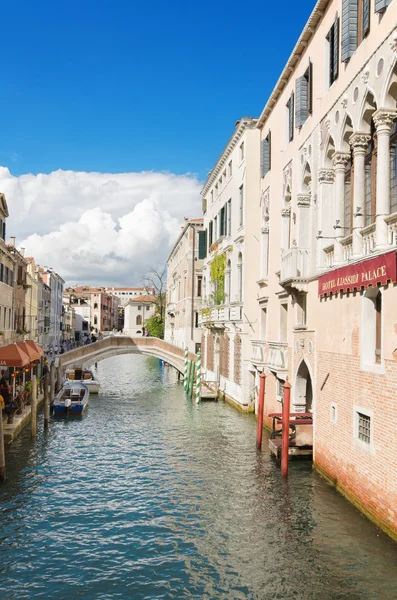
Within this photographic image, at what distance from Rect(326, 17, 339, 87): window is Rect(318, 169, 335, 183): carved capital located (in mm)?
2114

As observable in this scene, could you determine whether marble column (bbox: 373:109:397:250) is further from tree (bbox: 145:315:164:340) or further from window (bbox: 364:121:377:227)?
tree (bbox: 145:315:164:340)

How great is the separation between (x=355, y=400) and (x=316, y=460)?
3554 mm

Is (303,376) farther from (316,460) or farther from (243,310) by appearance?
(243,310)

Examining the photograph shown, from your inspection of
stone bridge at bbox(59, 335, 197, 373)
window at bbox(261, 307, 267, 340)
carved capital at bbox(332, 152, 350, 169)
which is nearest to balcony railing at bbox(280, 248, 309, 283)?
carved capital at bbox(332, 152, 350, 169)

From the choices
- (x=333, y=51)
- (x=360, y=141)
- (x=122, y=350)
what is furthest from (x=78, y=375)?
(x=360, y=141)

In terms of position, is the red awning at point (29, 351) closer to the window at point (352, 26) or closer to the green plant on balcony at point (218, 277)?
the green plant on balcony at point (218, 277)

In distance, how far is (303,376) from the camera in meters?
17.5

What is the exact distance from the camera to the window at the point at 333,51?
45.8 feet

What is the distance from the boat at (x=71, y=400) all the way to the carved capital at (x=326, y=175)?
15.4m

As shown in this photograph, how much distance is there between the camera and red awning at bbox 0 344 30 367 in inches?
735

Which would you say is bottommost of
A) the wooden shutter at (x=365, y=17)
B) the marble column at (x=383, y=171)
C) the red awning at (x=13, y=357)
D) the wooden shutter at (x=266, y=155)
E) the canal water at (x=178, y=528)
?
the canal water at (x=178, y=528)

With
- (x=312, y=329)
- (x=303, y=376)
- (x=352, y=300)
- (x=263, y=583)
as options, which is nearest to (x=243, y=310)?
(x=303, y=376)

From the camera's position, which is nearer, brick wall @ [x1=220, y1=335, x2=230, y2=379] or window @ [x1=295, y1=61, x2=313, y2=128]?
window @ [x1=295, y1=61, x2=313, y2=128]

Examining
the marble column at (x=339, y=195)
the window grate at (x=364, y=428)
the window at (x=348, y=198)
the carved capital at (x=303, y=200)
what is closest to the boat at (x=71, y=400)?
the carved capital at (x=303, y=200)
